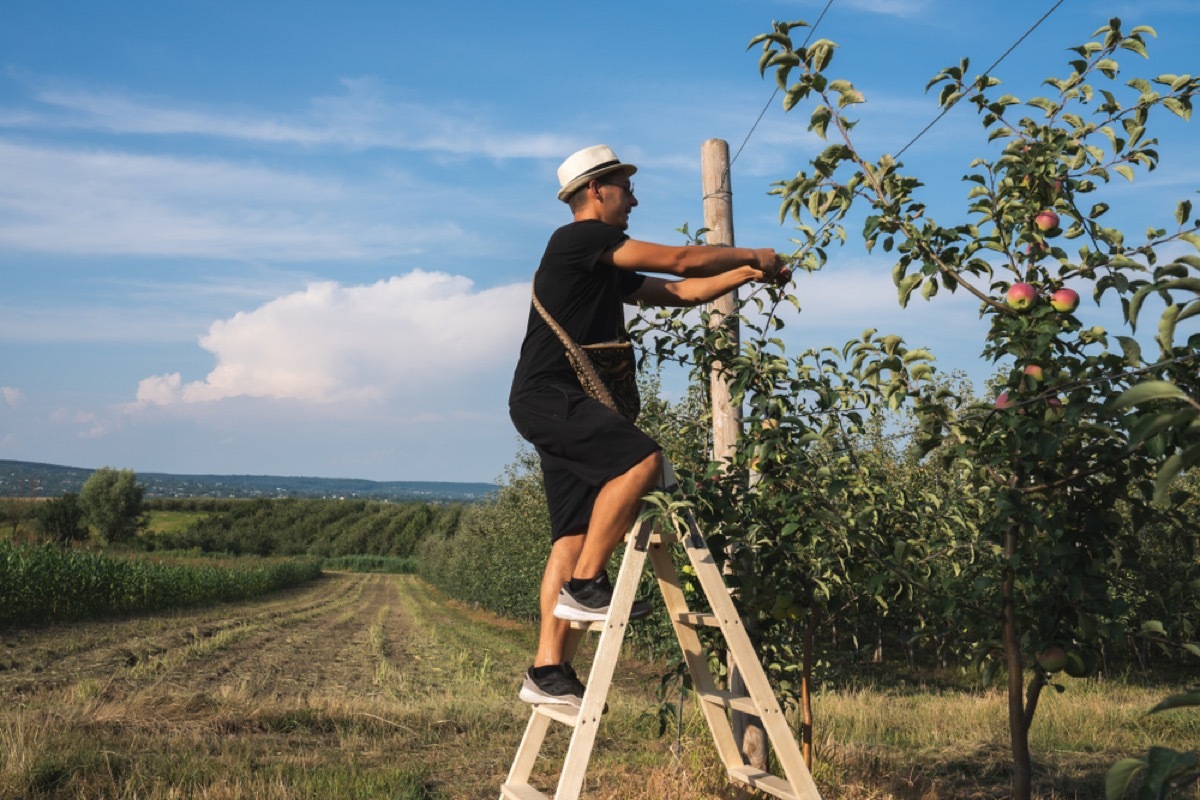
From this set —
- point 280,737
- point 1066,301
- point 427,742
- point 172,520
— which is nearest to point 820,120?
point 1066,301

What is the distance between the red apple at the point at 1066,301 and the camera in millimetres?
3416

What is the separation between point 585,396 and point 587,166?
3.15 ft

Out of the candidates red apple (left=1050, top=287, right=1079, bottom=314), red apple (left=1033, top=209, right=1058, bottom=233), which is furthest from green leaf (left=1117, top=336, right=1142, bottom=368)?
red apple (left=1033, top=209, right=1058, bottom=233)

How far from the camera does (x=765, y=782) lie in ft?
11.5

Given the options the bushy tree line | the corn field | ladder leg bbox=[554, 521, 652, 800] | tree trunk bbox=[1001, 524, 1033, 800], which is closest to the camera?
ladder leg bbox=[554, 521, 652, 800]

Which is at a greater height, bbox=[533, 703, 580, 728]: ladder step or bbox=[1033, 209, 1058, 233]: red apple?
bbox=[1033, 209, 1058, 233]: red apple

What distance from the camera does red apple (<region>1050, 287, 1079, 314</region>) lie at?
342 centimetres

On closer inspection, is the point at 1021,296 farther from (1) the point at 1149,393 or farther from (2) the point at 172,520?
(2) the point at 172,520

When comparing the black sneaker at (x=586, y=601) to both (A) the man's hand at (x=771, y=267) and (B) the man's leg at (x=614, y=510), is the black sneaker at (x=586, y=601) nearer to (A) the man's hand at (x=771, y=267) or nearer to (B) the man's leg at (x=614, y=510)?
Answer: (B) the man's leg at (x=614, y=510)

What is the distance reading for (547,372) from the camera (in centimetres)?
359

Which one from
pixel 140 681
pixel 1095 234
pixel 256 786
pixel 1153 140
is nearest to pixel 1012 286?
pixel 1095 234

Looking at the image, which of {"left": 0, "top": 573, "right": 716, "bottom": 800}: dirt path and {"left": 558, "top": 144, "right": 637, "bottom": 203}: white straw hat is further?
{"left": 0, "top": 573, "right": 716, "bottom": 800}: dirt path

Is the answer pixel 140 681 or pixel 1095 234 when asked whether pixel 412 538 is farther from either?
pixel 1095 234

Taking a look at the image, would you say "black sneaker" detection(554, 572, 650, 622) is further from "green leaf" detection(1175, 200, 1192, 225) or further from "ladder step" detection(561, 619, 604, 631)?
"green leaf" detection(1175, 200, 1192, 225)
